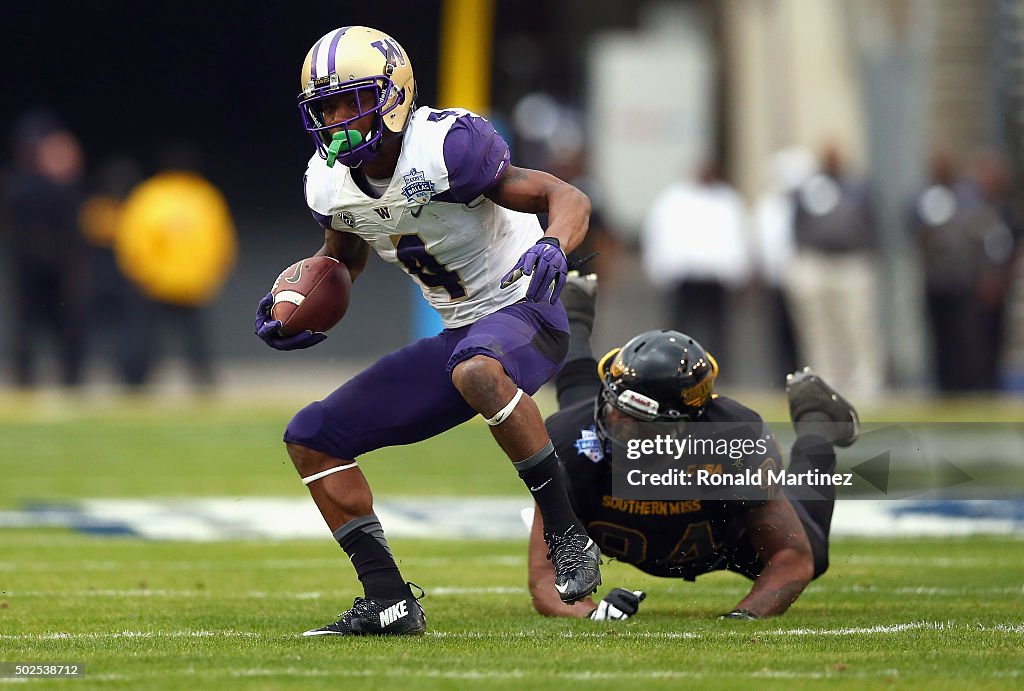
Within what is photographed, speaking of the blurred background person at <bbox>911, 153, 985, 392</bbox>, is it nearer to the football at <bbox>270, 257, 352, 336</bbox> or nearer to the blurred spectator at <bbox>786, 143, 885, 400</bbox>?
the blurred spectator at <bbox>786, 143, 885, 400</bbox>

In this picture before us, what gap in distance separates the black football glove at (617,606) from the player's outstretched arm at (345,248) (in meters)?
1.33

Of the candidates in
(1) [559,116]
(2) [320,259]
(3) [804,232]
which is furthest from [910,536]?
(1) [559,116]

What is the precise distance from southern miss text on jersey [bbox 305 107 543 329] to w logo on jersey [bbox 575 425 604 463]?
0.52 metres

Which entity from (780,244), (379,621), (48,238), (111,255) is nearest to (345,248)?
(379,621)

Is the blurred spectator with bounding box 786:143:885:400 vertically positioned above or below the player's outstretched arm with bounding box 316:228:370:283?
below

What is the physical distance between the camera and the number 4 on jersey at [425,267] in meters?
5.53

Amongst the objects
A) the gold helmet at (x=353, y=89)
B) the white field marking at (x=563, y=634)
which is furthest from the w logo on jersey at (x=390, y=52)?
the white field marking at (x=563, y=634)

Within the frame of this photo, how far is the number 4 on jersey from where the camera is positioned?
5527mm

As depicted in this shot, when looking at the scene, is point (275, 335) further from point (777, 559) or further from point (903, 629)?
point (903, 629)

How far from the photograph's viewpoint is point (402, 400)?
219 inches

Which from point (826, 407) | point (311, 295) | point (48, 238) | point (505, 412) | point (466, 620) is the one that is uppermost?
point (311, 295)

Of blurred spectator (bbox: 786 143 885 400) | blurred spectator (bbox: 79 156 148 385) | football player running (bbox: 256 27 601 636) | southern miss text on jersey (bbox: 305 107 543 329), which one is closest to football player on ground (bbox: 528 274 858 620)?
football player running (bbox: 256 27 601 636)

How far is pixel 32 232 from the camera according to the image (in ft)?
48.7

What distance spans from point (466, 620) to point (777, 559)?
1.02 meters
